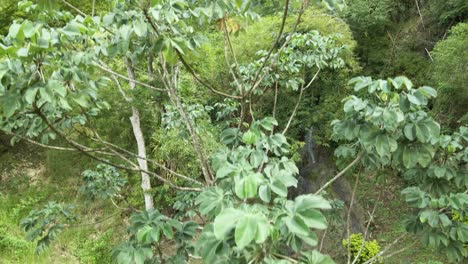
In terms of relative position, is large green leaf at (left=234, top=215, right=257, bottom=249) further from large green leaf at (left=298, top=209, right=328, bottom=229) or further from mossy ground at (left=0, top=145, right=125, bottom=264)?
mossy ground at (left=0, top=145, right=125, bottom=264)

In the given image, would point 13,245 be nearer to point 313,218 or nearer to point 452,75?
point 313,218

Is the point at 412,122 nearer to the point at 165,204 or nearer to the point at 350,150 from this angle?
the point at 350,150

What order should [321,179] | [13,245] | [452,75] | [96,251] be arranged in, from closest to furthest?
[452,75] < [13,245] < [96,251] < [321,179]

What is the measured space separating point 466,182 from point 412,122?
51 centimetres

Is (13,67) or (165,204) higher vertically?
(13,67)

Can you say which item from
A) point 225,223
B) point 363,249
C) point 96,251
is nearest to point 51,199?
point 96,251

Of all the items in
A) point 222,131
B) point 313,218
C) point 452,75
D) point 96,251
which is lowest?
point 96,251

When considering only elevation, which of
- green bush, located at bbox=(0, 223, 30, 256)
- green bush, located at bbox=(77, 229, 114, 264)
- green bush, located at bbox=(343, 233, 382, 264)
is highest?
green bush, located at bbox=(0, 223, 30, 256)

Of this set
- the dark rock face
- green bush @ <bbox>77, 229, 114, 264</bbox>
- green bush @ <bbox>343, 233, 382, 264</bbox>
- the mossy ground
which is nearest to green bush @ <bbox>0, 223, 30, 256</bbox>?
the mossy ground

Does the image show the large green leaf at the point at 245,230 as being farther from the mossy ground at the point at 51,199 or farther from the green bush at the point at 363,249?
the green bush at the point at 363,249

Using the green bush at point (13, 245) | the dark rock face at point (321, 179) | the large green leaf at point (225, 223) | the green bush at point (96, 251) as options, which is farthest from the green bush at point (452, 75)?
the green bush at point (13, 245)

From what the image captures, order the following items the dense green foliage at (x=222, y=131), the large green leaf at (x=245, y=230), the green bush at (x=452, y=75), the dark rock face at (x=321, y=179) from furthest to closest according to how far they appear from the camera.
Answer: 1. the dark rock face at (x=321, y=179)
2. the green bush at (x=452, y=75)
3. the dense green foliage at (x=222, y=131)
4. the large green leaf at (x=245, y=230)

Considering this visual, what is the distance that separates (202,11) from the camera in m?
1.20

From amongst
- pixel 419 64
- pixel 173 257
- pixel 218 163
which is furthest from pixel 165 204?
pixel 419 64
